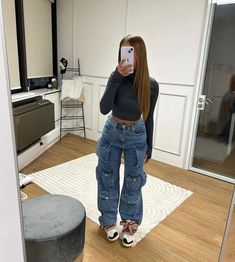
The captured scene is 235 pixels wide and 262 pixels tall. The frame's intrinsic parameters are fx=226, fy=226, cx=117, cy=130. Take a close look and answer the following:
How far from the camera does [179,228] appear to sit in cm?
135

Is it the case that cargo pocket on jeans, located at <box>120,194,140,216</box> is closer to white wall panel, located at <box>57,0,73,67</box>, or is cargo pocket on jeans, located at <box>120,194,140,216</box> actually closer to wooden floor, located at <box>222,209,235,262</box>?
wooden floor, located at <box>222,209,235,262</box>

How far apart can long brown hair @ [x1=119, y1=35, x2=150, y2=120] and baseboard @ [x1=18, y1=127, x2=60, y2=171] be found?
2.02 feet

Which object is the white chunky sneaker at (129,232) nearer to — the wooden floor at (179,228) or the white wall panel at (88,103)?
the wooden floor at (179,228)

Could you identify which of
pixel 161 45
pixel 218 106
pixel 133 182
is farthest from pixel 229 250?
pixel 161 45

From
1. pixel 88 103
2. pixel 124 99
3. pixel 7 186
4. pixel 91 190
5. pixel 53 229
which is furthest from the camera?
pixel 88 103

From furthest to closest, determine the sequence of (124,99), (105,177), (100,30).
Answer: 1. (100,30)
2. (105,177)
3. (124,99)

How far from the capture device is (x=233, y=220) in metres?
0.70

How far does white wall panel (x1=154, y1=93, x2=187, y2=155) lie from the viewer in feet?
6.65

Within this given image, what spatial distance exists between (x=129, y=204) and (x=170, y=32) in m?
1.38

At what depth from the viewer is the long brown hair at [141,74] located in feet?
3.01

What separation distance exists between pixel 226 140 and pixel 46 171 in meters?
1.47

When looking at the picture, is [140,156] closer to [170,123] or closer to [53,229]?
[53,229]

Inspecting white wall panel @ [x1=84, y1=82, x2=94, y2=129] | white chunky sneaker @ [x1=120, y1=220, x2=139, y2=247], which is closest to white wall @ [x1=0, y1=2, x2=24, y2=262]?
white chunky sneaker @ [x1=120, y1=220, x2=139, y2=247]

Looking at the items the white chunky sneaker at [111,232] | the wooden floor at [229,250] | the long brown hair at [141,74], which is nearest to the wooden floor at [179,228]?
the white chunky sneaker at [111,232]
